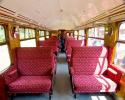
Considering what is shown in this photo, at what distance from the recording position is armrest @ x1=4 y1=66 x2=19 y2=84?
3254 millimetres

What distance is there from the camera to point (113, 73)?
11.8ft

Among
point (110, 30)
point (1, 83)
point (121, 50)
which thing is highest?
point (110, 30)

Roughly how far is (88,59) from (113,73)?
74 centimetres

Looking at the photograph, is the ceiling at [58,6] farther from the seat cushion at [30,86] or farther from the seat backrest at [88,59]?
the seat cushion at [30,86]

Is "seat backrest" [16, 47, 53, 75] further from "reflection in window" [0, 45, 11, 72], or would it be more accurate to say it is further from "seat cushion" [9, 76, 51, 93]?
"seat cushion" [9, 76, 51, 93]

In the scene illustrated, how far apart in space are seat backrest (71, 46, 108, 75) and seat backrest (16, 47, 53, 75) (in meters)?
0.70

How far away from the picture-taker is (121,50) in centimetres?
374

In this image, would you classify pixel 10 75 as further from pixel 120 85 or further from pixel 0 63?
pixel 120 85

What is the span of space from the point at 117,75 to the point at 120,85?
0.26 meters

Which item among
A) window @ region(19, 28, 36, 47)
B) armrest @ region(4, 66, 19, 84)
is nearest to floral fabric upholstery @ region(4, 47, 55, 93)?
armrest @ region(4, 66, 19, 84)

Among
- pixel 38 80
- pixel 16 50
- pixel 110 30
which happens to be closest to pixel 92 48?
pixel 110 30

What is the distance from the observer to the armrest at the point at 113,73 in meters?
3.34

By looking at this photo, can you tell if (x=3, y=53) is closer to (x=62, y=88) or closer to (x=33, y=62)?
(x=33, y=62)

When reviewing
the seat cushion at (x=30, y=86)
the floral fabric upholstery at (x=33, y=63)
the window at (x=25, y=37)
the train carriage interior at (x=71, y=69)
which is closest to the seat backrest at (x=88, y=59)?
the train carriage interior at (x=71, y=69)
